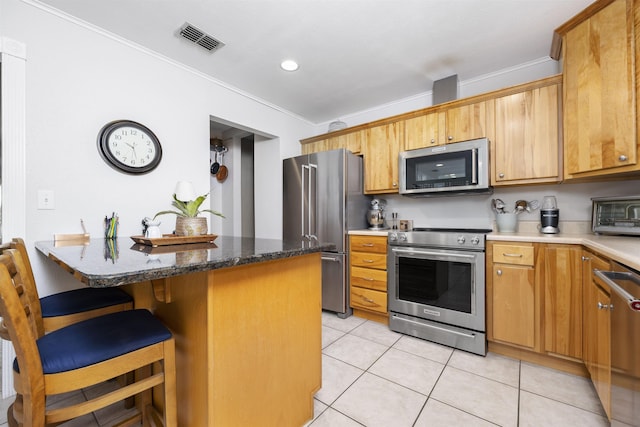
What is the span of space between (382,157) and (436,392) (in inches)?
86.9

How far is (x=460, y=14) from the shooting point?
6.10 feet

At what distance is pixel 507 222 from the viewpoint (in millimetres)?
2342

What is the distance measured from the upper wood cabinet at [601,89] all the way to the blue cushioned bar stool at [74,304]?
3084 millimetres

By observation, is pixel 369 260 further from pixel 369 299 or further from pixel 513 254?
pixel 513 254

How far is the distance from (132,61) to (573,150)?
11.4 ft

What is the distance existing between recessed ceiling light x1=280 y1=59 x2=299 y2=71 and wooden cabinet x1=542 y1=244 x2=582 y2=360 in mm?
2528

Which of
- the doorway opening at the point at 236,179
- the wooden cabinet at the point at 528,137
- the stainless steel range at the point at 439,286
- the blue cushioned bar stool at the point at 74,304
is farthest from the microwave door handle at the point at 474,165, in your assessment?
the doorway opening at the point at 236,179

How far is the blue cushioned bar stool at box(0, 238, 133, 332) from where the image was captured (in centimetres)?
135

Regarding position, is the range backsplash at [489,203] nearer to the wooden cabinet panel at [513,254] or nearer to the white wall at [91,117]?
the wooden cabinet panel at [513,254]

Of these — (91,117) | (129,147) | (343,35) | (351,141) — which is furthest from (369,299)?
(91,117)

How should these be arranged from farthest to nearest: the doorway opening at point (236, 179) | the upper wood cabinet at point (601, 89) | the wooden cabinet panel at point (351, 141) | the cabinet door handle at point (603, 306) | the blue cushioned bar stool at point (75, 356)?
1. the doorway opening at point (236, 179)
2. the wooden cabinet panel at point (351, 141)
3. the upper wood cabinet at point (601, 89)
4. the cabinet door handle at point (603, 306)
5. the blue cushioned bar stool at point (75, 356)

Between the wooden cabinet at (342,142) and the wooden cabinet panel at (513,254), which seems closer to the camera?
the wooden cabinet panel at (513,254)

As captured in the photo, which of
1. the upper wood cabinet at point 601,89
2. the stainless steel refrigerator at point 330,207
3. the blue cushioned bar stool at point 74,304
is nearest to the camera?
the blue cushioned bar stool at point 74,304

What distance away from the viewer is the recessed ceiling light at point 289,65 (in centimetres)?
244
